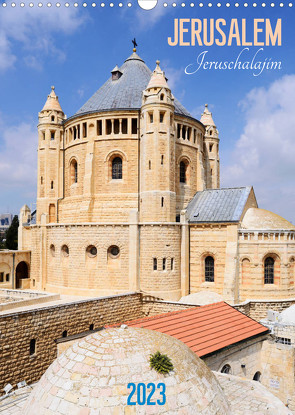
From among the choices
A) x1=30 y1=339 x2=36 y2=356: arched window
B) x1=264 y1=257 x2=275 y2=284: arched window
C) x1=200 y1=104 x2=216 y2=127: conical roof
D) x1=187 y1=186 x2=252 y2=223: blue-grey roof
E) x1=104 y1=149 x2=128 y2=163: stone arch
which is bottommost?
x1=30 y1=339 x2=36 y2=356: arched window

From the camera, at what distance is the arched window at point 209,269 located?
29.2m

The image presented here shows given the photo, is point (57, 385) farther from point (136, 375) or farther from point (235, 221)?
point (235, 221)

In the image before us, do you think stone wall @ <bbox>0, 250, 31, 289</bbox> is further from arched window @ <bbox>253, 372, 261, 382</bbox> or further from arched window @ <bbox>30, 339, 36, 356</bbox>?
arched window @ <bbox>253, 372, 261, 382</bbox>

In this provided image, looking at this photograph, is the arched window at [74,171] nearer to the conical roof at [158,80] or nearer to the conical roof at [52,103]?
the conical roof at [52,103]

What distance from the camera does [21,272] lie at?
37.7 metres

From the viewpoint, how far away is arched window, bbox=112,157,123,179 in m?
32.9

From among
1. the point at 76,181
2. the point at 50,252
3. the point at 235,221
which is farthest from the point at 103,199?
the point at 235,221

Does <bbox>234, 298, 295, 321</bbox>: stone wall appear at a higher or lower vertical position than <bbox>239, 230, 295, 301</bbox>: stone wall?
lower

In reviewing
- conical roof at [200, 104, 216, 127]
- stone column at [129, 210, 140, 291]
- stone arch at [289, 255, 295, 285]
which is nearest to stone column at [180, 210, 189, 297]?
stone column at [129, 210, 140, 291]

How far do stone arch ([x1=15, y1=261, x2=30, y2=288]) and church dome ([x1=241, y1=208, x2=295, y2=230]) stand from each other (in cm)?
2131

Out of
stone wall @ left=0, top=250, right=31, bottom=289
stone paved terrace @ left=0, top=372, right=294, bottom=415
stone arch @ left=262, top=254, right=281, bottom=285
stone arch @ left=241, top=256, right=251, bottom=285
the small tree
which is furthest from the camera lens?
the small tree

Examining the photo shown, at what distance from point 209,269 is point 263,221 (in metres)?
5.58

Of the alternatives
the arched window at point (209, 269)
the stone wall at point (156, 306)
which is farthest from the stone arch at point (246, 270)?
the stone wall at point (156, 306)

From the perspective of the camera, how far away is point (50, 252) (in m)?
32.7
